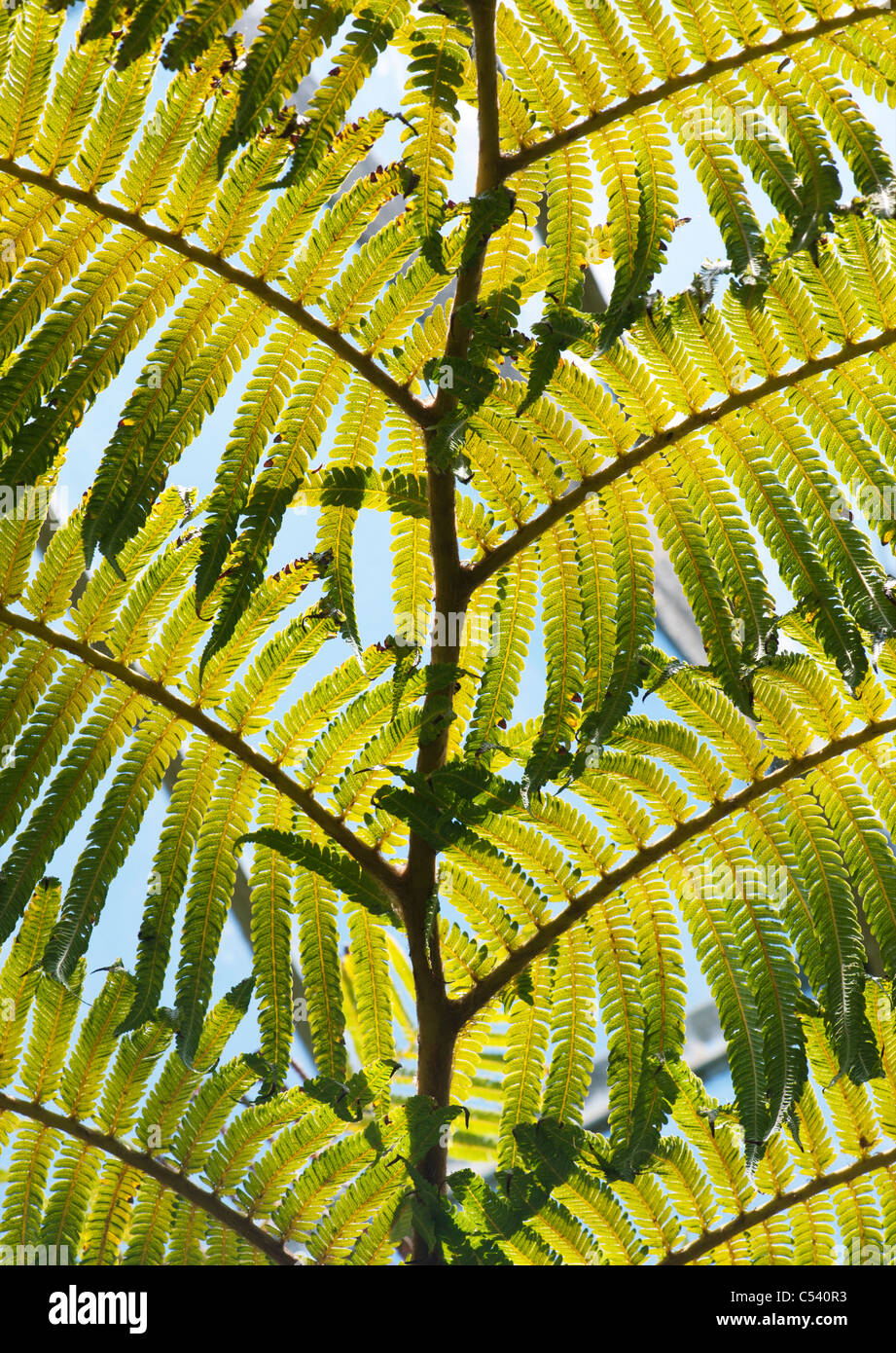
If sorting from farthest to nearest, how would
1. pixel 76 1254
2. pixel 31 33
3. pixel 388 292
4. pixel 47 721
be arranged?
pixel 76 1254, pixel 47 721, pixel 388 292, pixel 31 33

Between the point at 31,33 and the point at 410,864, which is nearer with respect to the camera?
the point at 31,33

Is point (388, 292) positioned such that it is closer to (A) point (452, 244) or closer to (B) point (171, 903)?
(A) point (452, 244)

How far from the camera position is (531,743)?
1627 mm

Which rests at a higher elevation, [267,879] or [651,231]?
[651,231]

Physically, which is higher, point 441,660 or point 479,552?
point 479,552

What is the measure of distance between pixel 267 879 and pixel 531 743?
0.46 m

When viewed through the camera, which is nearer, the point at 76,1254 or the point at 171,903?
the point at 171,903

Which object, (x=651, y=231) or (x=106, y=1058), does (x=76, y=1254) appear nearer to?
(x=106, y=1058)

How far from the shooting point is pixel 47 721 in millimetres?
1652

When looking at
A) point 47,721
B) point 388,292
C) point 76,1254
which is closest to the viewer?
point 388,292
